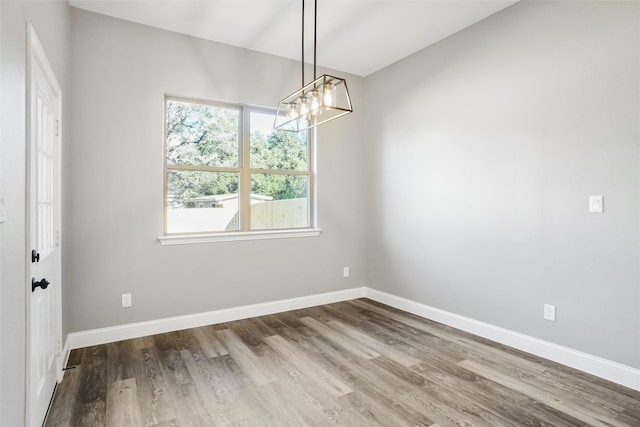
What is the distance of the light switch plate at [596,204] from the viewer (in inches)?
94.5

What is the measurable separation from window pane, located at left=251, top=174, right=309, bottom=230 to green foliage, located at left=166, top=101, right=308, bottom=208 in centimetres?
1

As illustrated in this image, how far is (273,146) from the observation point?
13.0 feet

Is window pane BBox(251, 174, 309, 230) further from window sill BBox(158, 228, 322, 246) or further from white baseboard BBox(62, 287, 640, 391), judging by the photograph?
white baseboard BBox(62, 287, 640, 391)

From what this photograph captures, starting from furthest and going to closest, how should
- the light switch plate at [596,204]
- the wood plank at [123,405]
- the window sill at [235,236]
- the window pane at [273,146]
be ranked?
the window pane at [273,146]
the window sill at [235,236]
the light switch plate at [596,204]
the wood plank at [123,405]

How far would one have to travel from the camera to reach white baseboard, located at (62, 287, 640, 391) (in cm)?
240

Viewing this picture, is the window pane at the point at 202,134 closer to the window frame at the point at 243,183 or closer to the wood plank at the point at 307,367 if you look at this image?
the window frame at the point at 243,183

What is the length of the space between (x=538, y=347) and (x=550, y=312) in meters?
0.32

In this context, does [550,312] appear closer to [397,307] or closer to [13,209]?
[397,307]

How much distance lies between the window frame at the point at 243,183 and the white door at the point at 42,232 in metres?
1.03

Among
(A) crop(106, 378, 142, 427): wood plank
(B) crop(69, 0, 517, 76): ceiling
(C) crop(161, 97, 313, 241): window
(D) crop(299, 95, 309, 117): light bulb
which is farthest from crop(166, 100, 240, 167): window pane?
(A) crop(106, 378, 142, 427): wood plank

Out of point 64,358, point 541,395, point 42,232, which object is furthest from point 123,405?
point 541,395

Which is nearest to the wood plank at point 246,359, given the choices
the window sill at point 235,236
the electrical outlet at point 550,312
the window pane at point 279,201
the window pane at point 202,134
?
the window sill at point 235,236

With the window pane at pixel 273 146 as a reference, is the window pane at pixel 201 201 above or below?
below

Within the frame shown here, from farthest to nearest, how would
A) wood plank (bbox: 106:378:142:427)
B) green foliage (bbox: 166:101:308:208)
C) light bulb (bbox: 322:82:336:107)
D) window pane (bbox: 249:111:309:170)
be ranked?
window pane (bbox: 249:111:309:170) < green foliage (bbox: 166:101:308:208) < light bulb (bbox: 322:82:336:107) < wood plank (bbox: 106:378:142:427)
